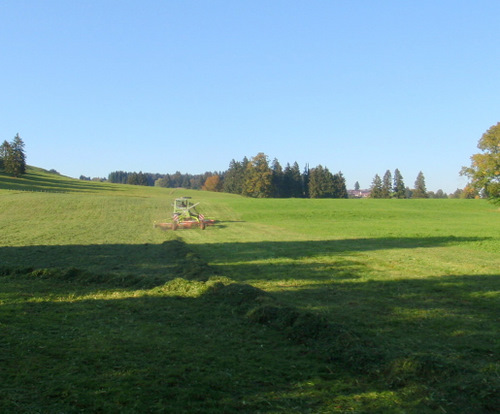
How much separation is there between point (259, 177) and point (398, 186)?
4342cm

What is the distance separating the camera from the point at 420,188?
4884 inches

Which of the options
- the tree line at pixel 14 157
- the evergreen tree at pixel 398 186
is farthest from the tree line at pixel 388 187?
the tree line at pixel 14 157

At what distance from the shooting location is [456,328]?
702 cm

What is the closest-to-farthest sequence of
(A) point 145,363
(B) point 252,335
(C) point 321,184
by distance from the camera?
(A) point 145,363
(B) point 252,335
(C) point 321,184

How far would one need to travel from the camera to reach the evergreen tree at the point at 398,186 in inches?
4446

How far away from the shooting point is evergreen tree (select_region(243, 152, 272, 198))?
93.3 meters

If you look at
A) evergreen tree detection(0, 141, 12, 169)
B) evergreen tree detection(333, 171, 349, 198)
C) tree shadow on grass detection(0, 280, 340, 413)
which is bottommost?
tree shadow on grass detection(0, 280, 340, 413)

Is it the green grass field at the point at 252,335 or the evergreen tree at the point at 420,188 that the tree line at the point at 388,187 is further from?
the green grass field at the point at 252,335

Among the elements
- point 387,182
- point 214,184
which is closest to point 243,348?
point 387,182

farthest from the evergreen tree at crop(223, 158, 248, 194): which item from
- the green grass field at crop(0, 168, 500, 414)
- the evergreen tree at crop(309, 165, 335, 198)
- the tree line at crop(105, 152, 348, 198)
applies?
the green grass field at crop(0, 168, 500, 414)

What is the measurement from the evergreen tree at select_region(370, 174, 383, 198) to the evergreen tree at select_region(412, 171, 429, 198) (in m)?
15.3

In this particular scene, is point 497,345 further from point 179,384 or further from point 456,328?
point 179,384

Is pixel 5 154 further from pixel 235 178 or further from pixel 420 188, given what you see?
pixel 420 188

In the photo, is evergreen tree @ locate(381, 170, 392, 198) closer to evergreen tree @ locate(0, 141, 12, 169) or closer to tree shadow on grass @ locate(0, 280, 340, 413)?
evergreen tree @ locate(0, 141, 12, 169)
